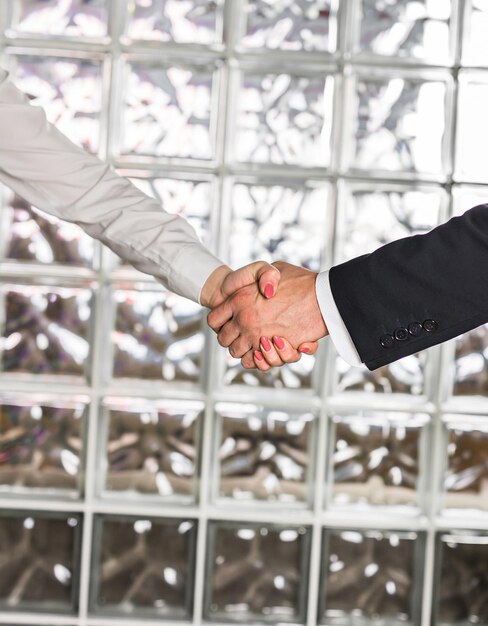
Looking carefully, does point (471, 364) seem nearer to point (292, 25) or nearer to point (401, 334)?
point (401, 334)

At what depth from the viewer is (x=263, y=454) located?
7.09 ft

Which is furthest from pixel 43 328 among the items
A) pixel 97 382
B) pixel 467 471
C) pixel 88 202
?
pixel 467 471

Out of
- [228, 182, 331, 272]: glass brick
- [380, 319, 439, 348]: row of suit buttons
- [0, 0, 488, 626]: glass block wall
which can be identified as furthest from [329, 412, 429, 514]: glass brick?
[380, 319, 439, 348]: row of suit buttons

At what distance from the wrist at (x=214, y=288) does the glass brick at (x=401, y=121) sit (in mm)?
476

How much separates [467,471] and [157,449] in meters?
0.71

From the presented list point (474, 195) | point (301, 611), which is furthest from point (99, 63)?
point (301, 611)

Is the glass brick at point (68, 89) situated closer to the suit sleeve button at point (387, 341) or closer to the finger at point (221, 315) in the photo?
the finger at point (221, 315)

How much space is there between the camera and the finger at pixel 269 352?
1.81m

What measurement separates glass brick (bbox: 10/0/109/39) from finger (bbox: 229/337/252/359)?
2.57 feet

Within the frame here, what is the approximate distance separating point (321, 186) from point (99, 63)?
562mm

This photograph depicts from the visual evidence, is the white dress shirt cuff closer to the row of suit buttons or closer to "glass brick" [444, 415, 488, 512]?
the row of suit buttons

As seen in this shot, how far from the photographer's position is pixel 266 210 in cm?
213

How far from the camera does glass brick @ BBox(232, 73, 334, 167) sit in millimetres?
2115

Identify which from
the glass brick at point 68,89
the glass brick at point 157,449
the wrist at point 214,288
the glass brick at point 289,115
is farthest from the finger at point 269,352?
the glass brick at point 68,89
